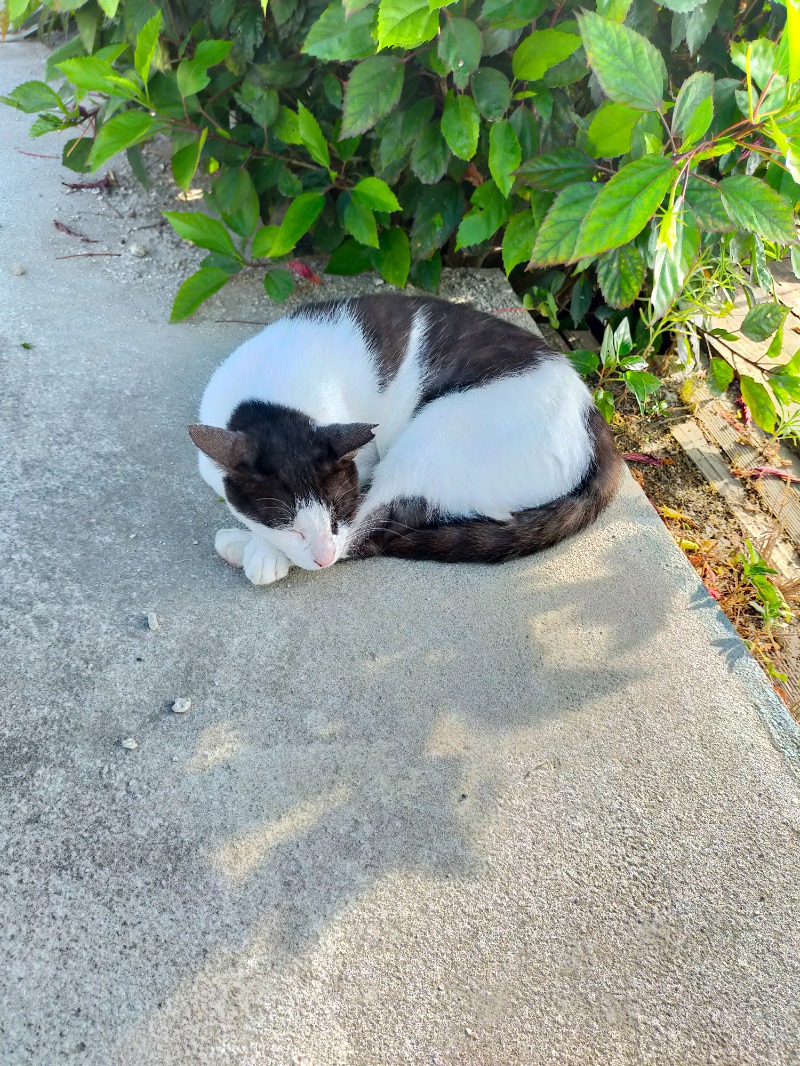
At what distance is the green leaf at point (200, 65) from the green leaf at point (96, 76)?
15 cm

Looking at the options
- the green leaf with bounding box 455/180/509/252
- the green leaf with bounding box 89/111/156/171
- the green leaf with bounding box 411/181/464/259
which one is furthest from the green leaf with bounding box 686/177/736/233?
the green leaf with bounding box 89/111/156/171

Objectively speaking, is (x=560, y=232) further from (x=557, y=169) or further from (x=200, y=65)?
(x=200, y=65)

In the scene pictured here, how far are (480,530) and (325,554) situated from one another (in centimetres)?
43

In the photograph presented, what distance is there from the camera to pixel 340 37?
2.01m

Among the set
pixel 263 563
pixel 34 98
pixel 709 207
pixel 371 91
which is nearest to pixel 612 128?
pixel 709 207

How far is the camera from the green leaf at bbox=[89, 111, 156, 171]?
2.27 m

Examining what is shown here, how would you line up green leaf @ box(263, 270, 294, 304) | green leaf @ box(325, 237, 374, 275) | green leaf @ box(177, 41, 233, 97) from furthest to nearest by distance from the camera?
green leaf @ box(325, 237, 374, 275) → green leaf @ box(263, 270, 294, 304) → green leaf @ box(177, 41, 233, 97)

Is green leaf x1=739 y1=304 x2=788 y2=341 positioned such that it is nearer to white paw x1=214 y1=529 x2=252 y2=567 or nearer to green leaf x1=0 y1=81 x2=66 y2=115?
white paw x1=214 y1=529 x2=252 y2=567

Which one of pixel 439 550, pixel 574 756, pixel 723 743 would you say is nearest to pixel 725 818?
pixel 723 743

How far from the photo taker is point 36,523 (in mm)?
1926

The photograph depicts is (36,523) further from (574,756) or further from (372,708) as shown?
(574,756)

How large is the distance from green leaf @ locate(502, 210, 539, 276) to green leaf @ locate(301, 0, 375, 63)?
66cm

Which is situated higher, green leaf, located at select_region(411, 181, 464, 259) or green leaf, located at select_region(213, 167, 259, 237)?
green leaf, located at select_region(411, 181, 464, 259)

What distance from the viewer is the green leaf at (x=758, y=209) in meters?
1.63
